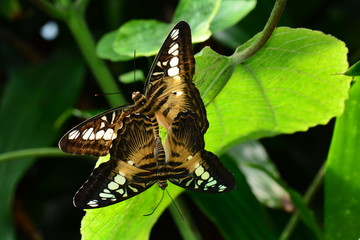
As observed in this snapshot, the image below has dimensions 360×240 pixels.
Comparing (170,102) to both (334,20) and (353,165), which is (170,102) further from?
(334,20)

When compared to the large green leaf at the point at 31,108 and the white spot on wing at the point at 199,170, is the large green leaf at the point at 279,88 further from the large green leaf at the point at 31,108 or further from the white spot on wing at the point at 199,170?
the large green leaf at the point at 31,108

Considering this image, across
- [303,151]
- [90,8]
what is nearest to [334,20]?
[303,151]

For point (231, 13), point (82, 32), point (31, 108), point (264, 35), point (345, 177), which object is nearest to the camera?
point (264, 35)

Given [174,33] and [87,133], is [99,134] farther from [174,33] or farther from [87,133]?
[174,33]

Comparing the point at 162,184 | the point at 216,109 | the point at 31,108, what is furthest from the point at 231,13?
the point at 31,108

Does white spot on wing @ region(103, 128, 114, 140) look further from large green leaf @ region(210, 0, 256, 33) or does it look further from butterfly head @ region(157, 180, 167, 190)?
large green leaf @ region(210, 0, 256, 33)

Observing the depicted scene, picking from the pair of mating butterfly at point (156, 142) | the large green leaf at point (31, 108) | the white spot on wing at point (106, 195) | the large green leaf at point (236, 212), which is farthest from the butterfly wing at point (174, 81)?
the large green leaf at point (31, 108)

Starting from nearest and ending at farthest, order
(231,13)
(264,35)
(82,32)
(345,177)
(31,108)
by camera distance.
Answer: (264,35)
(345,177)
(231,13)
(82,32)
(31,108)
